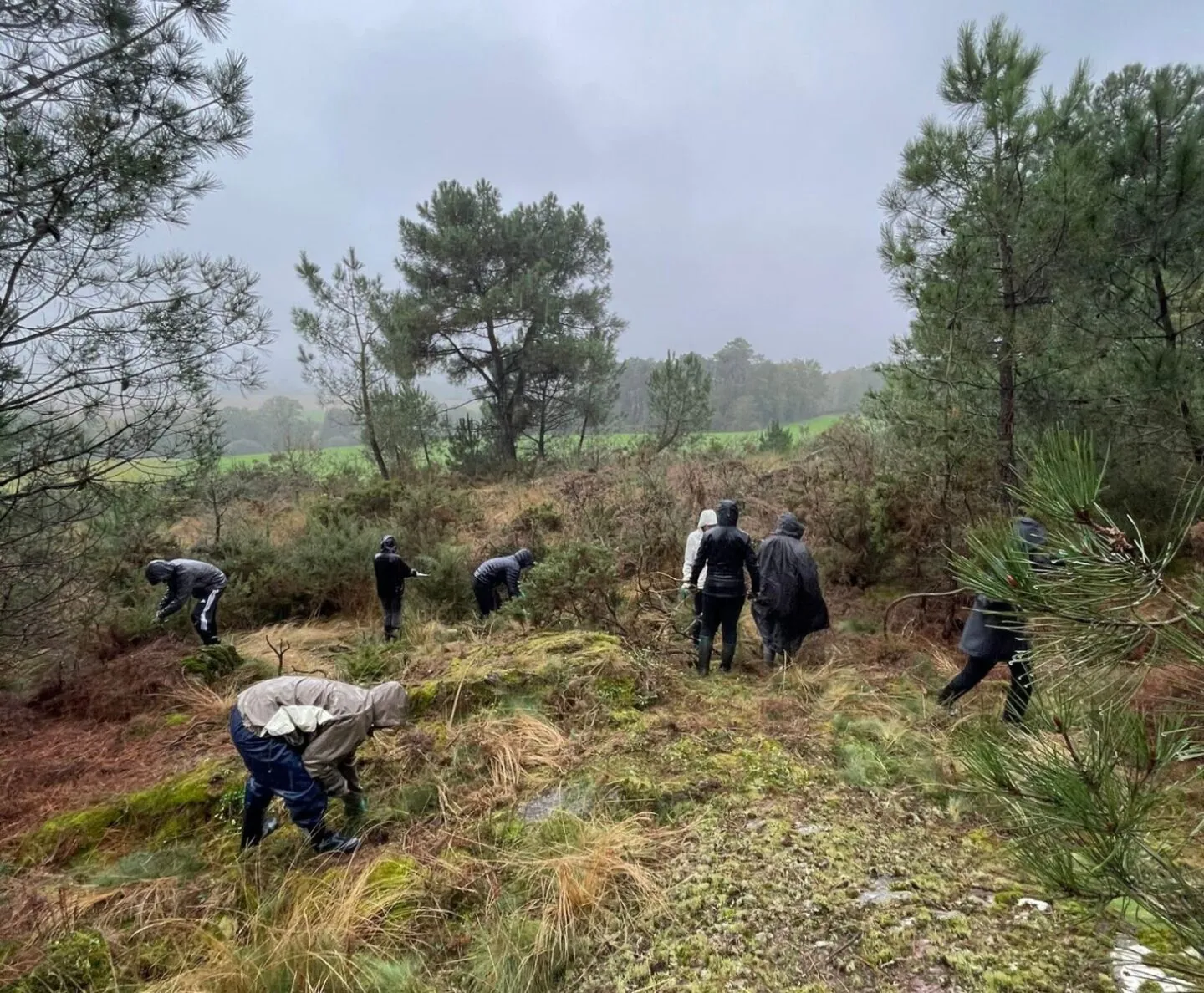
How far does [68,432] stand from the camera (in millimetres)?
4090

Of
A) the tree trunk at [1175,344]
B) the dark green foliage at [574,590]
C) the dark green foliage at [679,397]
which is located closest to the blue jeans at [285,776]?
the dark green foliage at [574,590]

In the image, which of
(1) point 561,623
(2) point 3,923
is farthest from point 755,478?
(2) point 3,923

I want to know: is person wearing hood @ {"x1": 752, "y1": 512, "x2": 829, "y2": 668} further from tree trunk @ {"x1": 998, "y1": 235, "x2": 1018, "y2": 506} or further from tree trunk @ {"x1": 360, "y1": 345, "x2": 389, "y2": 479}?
tree trunk @ {"x1": 360, "y1": 345, "x2": 389, "y2": 479}

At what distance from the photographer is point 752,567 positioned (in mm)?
5523

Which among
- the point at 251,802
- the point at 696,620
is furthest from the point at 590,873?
the point at 696,620

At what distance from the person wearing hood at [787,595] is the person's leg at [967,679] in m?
1.27

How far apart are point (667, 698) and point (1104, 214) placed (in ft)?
20.1

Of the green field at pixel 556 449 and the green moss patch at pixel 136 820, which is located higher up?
the green field at pixel 556 449

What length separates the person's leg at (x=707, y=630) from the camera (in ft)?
18.3

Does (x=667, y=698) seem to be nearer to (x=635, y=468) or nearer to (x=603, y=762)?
(x=603, y=762)

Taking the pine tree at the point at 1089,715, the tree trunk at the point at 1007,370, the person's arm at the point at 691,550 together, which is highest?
the tree trunk at the point at 1007,370

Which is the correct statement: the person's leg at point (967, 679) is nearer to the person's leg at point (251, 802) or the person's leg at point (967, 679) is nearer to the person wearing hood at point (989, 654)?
the person wearing hood at point (989, 654)

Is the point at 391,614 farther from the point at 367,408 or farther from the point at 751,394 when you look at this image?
the point at 751,394

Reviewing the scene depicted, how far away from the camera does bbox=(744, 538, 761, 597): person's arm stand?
5.45m
